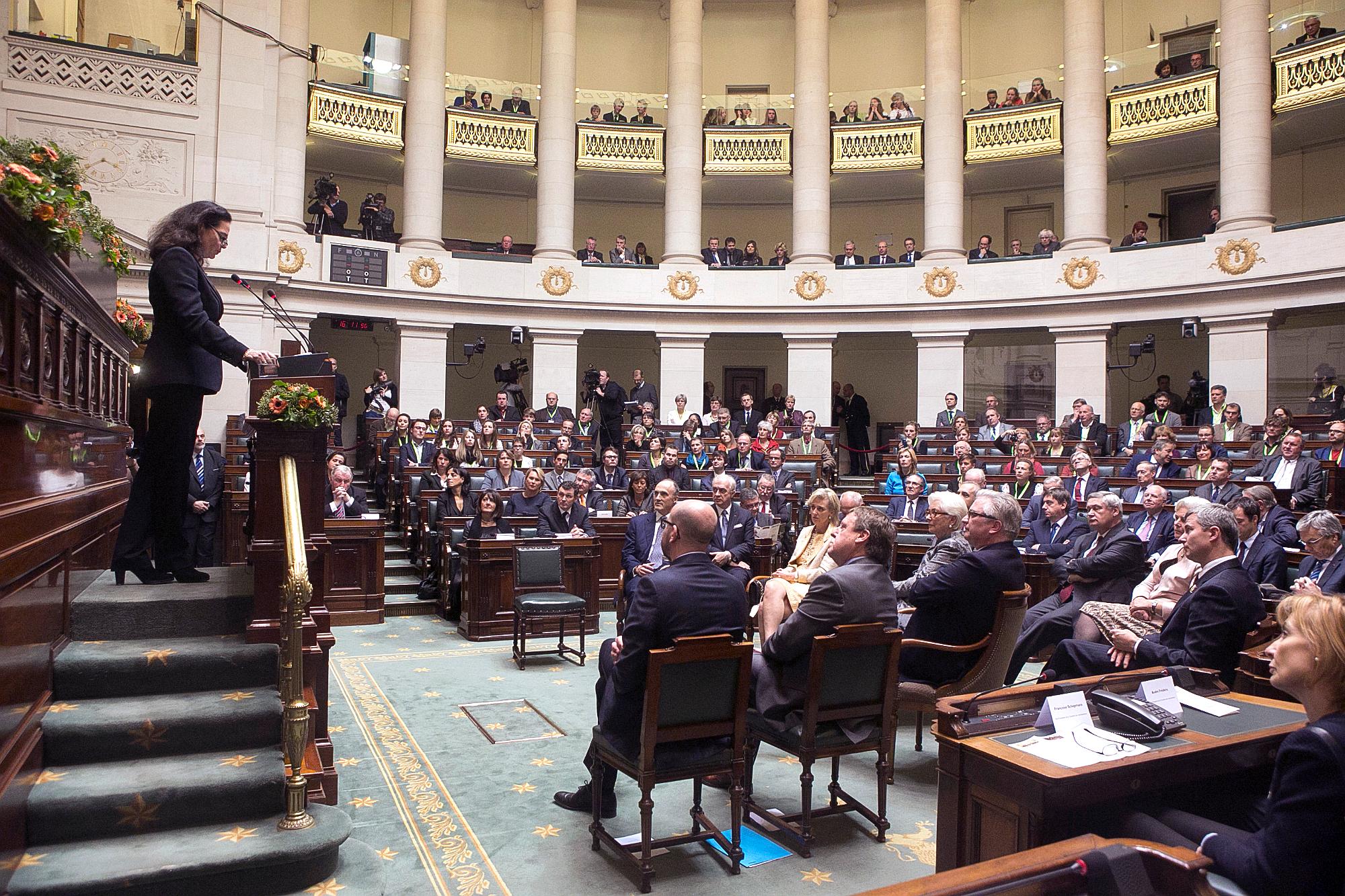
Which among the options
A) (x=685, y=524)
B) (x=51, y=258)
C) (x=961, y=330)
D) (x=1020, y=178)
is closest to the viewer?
(x=51, y=258)

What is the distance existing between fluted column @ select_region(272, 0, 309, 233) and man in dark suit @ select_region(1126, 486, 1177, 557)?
1307 cm

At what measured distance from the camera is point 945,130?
618 inches

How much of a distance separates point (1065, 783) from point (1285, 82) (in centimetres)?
1554

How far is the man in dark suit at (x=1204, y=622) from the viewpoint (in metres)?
3.51

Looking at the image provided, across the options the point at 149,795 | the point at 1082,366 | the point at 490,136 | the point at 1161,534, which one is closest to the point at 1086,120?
the point at 1082,366

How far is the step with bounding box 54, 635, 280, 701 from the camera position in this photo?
3020mm

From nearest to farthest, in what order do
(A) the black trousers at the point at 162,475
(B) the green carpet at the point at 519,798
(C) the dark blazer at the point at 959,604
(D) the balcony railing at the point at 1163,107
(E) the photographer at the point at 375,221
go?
(B) the green carpet at the point at 519,798 → (A) the black trousers at the point at 162,475 → (C) the dark blazer at the point at 959,604 → (D) the balcony railing at the point at 1163,107 → (E) the photographer at the point at 375,221

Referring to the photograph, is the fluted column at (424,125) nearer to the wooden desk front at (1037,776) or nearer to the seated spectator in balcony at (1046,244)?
the seated spectator in balcony at (1046,244)

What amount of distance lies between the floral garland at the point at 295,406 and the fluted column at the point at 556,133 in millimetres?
12907

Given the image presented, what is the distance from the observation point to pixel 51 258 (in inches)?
111

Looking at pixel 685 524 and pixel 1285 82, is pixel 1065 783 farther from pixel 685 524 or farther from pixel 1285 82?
pixel 1285 82

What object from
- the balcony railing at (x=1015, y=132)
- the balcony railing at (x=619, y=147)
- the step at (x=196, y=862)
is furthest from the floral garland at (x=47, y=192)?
the balcony railing at (x=1015, y=132)

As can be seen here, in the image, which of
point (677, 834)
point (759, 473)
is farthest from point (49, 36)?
point (677, 834)

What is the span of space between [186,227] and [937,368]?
14.0 m
